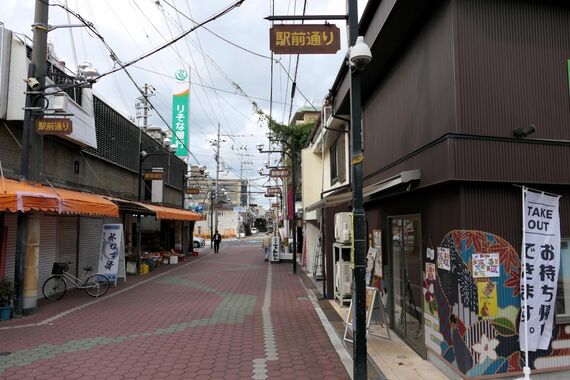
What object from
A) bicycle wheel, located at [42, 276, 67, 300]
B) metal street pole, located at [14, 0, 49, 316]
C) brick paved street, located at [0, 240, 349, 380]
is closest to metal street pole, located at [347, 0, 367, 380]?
brick paved street, located at [0, 240, 349, 380]

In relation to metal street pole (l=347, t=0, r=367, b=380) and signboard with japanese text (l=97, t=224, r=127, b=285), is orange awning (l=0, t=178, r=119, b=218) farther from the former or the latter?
metal street pole (l=347, t=0, r=367, b=380)

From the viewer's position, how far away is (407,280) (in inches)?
295

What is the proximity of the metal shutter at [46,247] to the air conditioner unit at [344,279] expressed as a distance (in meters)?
8.56

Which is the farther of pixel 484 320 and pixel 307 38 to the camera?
pixel 307 38

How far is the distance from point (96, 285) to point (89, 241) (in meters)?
3.78

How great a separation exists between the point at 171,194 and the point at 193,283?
14354mm

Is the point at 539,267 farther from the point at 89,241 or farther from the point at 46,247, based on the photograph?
the point at 89,241

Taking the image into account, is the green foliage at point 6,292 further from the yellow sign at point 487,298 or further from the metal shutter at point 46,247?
the yellow sign at point 487,298

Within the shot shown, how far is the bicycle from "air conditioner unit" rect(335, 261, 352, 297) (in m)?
7.35

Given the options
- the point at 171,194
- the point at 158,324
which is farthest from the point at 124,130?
the point at 158,324

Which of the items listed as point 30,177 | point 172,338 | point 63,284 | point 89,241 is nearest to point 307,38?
point 172,338

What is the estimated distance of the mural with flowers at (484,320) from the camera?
513cm

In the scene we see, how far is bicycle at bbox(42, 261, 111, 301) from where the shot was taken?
12.3 m

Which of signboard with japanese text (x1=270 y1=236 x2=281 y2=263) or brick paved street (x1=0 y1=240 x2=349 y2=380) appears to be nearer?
brick paved street (x1=0 y1=240 x2=349 y2=380)
